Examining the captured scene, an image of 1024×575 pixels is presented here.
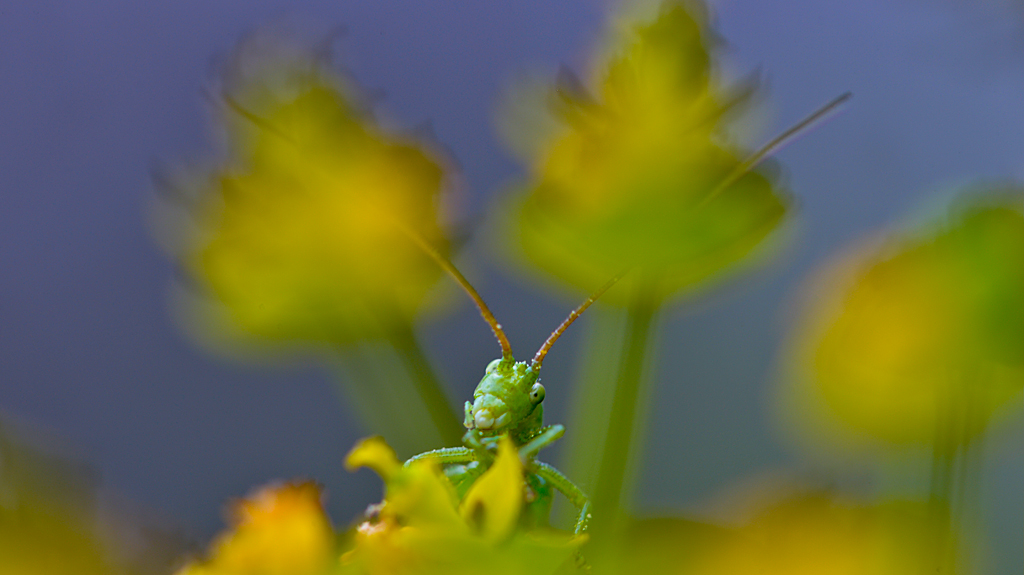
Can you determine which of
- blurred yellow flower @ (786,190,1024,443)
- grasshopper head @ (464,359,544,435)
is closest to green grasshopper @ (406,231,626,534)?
grasshopper head @ (464,359,544,435)

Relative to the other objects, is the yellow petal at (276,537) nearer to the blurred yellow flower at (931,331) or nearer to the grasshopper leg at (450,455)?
the grasshopper leg at (450,455)

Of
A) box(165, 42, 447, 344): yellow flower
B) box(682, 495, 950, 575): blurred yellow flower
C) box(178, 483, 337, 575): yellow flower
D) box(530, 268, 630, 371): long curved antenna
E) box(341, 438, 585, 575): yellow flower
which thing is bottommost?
box(682, 495, 950, 575): blurred yellow flower

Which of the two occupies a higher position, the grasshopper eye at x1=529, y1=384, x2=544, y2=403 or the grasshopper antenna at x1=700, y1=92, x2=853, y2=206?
the grasshopper antenna at x1=700, y1=92, x2=853, y2=206

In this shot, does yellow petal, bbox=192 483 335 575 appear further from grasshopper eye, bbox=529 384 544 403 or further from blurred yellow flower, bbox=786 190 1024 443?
blurred yellow flower, bbox=786 190 1024 443

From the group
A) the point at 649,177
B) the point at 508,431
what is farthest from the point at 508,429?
the point at 649,177

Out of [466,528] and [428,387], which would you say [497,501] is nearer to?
[466,528]

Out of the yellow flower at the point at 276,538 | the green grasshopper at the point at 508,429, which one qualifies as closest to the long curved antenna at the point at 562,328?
the green grasshopper at the point at 508,429

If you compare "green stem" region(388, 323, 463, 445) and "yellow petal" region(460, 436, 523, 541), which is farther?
"green stem" region(388, 323, 463, 445)
